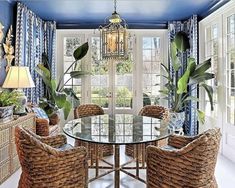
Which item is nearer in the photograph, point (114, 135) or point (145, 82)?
point (114, 135)

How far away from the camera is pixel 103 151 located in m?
4.24

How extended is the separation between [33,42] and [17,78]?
5.01 feet

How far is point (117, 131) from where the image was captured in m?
2.88

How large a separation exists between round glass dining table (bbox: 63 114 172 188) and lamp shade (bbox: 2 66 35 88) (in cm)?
112

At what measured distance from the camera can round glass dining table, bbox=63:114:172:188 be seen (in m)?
2.53

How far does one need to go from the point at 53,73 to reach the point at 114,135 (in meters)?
3.66

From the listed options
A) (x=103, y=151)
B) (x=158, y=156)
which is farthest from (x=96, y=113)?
(x=158, y=156)

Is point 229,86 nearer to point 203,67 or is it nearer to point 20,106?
point 203,67

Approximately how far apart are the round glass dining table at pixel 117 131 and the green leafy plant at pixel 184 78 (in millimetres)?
1616

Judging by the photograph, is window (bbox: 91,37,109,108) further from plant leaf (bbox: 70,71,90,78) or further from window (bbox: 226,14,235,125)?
window (bbox: 226,14,235,125)

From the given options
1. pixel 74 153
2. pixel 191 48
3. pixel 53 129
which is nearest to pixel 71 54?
pixel 53 129

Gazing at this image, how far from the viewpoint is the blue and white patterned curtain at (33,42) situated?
15.0 feet

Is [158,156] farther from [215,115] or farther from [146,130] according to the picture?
[215,115]

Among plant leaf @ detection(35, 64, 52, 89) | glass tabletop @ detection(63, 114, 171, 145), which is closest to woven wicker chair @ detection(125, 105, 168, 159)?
glass tabletop @ detection(63, 114, 171, 145)
